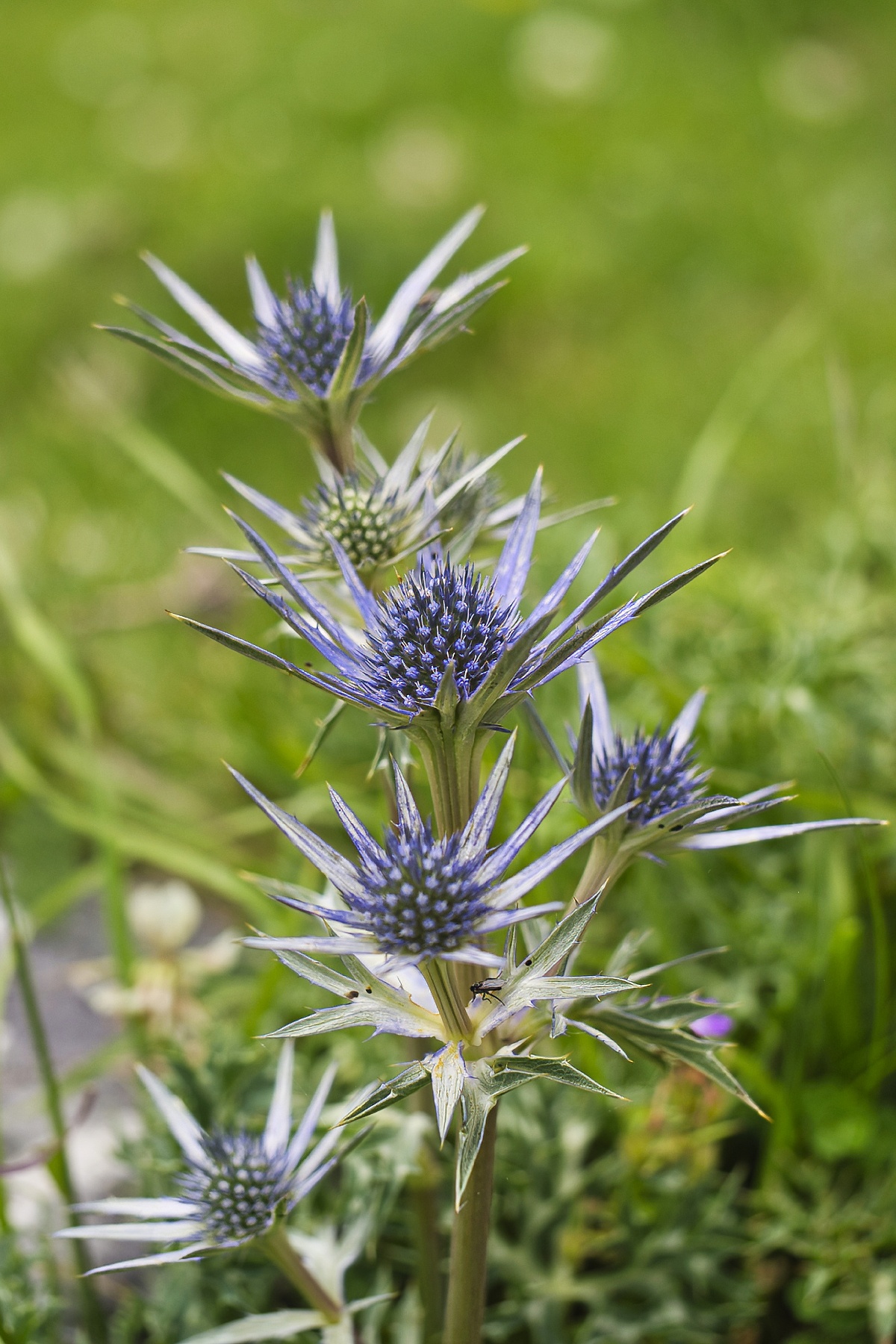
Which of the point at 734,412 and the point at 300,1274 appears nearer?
the point at 300,1274

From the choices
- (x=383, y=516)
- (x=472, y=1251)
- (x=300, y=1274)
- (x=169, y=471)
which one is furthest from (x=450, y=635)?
(x=169, y=471)

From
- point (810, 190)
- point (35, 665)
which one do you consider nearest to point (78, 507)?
point (35, 665)

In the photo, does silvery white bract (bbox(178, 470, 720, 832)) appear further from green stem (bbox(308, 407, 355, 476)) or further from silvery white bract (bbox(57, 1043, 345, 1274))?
silvery white bract (bbox(57, 1043, 345, 1274))

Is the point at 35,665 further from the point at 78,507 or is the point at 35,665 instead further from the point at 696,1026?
the point at 696,1026

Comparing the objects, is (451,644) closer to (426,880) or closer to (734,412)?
(426,880)

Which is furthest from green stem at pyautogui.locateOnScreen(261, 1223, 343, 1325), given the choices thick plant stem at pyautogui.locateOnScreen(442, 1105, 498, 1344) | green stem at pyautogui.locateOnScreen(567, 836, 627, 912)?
green stem at pyautogui.locateOnScreen(567, 836, 627, 912)
